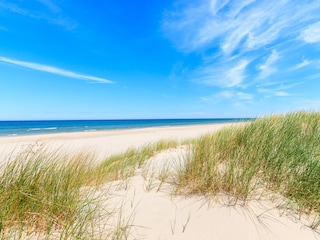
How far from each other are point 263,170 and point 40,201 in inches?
116

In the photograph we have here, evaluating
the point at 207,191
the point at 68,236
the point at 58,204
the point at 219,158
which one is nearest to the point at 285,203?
the point at 207,191

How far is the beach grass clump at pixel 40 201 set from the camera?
5.87 ft

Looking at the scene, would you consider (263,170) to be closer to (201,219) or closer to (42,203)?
(201,219)

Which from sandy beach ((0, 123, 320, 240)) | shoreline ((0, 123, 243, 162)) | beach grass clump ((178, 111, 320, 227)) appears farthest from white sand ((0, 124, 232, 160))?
sandy beach ((0, 123, 320, 240))

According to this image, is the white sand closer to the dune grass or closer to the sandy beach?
the dune grass

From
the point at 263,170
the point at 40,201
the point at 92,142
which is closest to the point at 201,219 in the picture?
the point at 263,170

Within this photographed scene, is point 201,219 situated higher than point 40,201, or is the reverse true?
point 40,201

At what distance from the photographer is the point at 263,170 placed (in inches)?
117

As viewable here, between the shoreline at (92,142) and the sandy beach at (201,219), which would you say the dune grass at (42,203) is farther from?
the shoreline at (92,142)

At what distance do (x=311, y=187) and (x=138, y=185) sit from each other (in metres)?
2.40

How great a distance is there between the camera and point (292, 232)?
2047mm

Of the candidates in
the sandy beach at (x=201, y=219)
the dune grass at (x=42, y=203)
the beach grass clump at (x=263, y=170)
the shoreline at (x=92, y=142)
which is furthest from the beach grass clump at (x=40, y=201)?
the shoreline at (x=92, y=142)

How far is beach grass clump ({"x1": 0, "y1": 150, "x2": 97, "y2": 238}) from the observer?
179 cm

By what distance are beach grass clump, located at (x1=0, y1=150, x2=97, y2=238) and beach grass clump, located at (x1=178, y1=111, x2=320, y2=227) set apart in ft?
4.69
